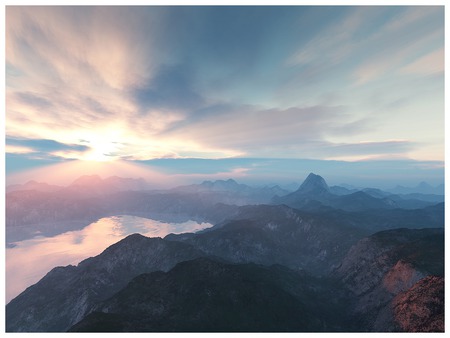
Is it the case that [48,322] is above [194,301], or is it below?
below

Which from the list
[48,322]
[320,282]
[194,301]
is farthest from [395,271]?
[48,322]

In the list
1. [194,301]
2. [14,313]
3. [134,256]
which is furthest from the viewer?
[134,256]

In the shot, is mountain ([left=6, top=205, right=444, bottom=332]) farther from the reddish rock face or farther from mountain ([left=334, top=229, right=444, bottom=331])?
the reddish rock face

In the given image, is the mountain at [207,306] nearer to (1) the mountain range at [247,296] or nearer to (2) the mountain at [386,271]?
(1) the mountain range at [247,296]

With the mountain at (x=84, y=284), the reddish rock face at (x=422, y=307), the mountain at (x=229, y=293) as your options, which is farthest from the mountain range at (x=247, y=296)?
the mountain at (x=84, y=284)

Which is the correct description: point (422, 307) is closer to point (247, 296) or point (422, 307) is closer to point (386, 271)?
point (386, 271)

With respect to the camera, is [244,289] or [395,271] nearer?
[244,289]

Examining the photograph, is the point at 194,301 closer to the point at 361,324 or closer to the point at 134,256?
the point at 361,324
